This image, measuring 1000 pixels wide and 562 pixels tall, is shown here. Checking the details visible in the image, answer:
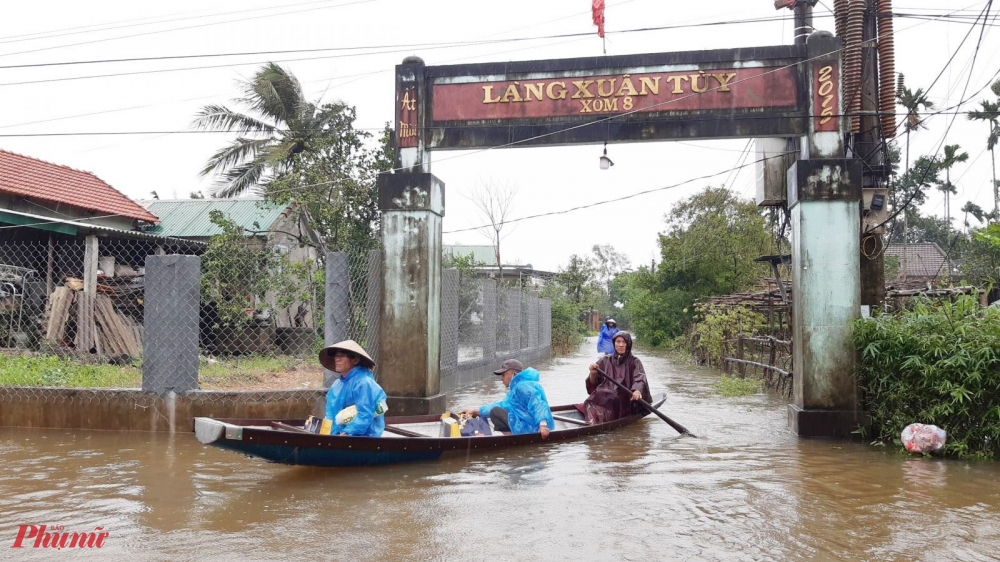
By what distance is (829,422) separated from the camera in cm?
848

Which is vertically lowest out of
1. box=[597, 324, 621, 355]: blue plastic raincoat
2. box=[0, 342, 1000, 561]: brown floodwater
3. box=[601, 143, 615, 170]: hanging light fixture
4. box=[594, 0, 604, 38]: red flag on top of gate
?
box=[0, 342, 1000, 561]: brown floodwater

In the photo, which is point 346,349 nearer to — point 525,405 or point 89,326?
point 525,405

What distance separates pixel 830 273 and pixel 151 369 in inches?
326

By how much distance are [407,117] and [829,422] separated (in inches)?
259

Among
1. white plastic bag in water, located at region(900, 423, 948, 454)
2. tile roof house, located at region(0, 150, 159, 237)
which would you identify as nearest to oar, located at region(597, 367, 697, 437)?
white plastic bag in water, located at region(900, 423, 948, 454)

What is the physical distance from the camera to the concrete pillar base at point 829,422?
843 centimetres

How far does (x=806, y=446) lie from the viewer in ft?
26.9

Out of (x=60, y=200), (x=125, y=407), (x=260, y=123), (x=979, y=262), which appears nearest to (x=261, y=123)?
(x=260, y=123)

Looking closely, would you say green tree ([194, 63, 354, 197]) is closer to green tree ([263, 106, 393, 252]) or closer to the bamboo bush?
green tree ([263, 106, 393, 252])

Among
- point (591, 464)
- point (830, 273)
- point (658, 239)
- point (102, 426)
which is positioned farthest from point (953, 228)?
point (102, 426)

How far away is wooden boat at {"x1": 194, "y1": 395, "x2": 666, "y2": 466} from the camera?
221 inches

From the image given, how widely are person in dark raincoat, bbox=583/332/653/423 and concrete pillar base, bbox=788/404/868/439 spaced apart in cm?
205

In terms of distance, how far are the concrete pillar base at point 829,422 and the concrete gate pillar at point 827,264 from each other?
0.01 metres

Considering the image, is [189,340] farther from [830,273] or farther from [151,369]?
[830,273]
